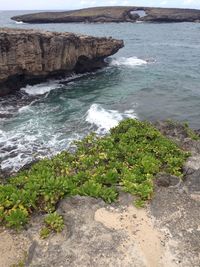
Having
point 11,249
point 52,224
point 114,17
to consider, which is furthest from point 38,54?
point 114,17

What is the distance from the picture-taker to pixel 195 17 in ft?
387

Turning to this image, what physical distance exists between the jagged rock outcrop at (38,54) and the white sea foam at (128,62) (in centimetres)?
732

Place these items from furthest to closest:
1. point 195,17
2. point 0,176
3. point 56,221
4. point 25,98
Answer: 1. point 195,17
2. point 25,98
3. point 0,176
4. point 56,221

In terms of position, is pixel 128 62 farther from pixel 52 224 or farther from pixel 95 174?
pixel 52 224

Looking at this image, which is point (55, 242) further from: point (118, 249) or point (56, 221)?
point (118, 249)

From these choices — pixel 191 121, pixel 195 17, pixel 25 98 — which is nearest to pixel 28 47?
pixel 25 98

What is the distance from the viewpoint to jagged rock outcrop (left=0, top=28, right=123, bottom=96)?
34.9m

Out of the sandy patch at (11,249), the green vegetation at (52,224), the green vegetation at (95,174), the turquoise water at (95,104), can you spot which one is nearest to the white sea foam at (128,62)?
the turquoise water at (95,104)

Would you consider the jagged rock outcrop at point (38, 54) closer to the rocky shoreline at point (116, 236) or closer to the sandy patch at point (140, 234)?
the rocky shoreline at point (116, 236)

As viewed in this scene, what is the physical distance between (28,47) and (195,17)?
94.7m

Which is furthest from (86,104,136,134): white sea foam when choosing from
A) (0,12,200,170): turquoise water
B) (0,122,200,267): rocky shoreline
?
(0,122,200,267): rocky shoreline

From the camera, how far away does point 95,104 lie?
113 ft

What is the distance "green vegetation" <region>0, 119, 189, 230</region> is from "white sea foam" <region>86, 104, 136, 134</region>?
8.33m

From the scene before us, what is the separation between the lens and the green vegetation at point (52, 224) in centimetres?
1220
